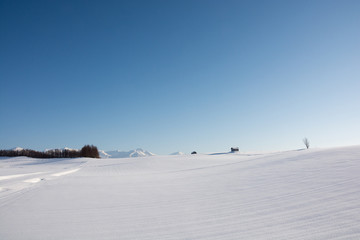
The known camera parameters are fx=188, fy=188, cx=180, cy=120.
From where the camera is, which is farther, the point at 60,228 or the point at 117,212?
the point at 117,212

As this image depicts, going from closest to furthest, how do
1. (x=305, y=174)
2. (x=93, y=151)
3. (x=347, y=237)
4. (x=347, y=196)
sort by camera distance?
(x=347, y=237) < (x=347, y=196) < (x=305, y=174) < (x=93, y=151)

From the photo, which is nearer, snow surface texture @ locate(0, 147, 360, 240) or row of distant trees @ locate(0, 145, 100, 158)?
snow surface texture @ locate(0, 147, 360, 240)

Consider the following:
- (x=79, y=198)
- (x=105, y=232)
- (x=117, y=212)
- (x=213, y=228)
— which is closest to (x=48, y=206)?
(x=79, y=198)

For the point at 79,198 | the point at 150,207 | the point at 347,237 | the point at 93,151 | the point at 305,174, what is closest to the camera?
the point at 347,237

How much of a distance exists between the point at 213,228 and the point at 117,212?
6.23 feet

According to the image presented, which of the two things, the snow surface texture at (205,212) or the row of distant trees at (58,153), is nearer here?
the snow surface texture at (205,212)

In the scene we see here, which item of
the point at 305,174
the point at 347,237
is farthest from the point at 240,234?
the point at 305,174

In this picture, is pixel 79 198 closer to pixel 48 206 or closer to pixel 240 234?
pixel 48 206

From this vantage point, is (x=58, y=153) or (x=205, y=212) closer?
(x=205, y=212)

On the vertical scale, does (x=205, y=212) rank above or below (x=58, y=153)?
above

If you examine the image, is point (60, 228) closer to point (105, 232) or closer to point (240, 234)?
point (105, 232)

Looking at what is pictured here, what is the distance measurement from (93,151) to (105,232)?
36.2m

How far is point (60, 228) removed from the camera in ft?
9.48

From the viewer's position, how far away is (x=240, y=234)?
8.29 feet
